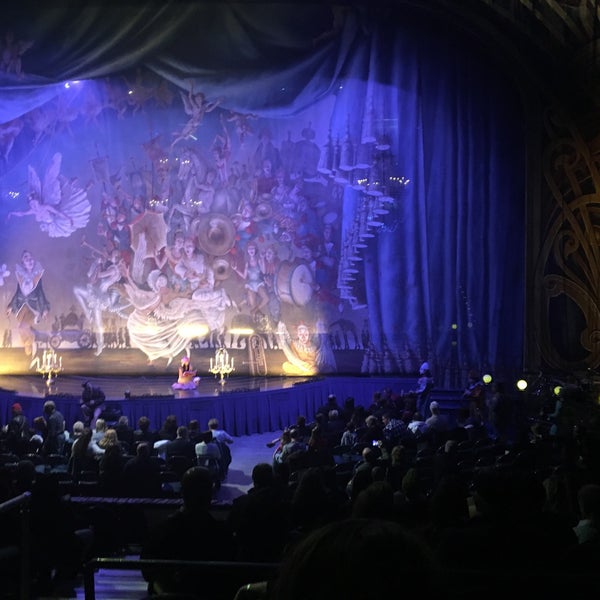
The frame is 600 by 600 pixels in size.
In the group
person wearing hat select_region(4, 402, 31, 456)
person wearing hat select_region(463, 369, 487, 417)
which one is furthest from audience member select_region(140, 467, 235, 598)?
person wearing hat select_region(463, 369, 487, 417)

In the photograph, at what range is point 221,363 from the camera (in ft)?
61.0

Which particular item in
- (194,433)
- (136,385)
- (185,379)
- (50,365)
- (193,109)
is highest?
(193,109)

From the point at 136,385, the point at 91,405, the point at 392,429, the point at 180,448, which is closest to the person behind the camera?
the point at 180,448

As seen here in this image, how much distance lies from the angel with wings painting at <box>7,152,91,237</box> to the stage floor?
3669mm

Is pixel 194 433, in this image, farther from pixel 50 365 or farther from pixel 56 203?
pixel 56 203

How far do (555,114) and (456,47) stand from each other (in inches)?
115

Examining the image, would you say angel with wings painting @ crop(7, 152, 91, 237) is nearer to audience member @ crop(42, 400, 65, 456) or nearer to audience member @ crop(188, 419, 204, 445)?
audience member @ crop(42, 400, 65, 456)

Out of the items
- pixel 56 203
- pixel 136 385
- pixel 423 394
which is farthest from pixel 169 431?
pixel 56 203

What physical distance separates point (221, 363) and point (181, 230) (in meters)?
3.32

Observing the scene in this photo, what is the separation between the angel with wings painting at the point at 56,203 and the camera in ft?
64.0

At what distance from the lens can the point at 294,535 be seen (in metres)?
4.74

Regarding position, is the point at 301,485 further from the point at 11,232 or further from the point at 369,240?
the point at 11,232

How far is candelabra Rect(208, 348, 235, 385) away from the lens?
1834 centimetres

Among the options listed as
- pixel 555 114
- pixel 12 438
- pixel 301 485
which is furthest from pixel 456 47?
pixel 301 485
